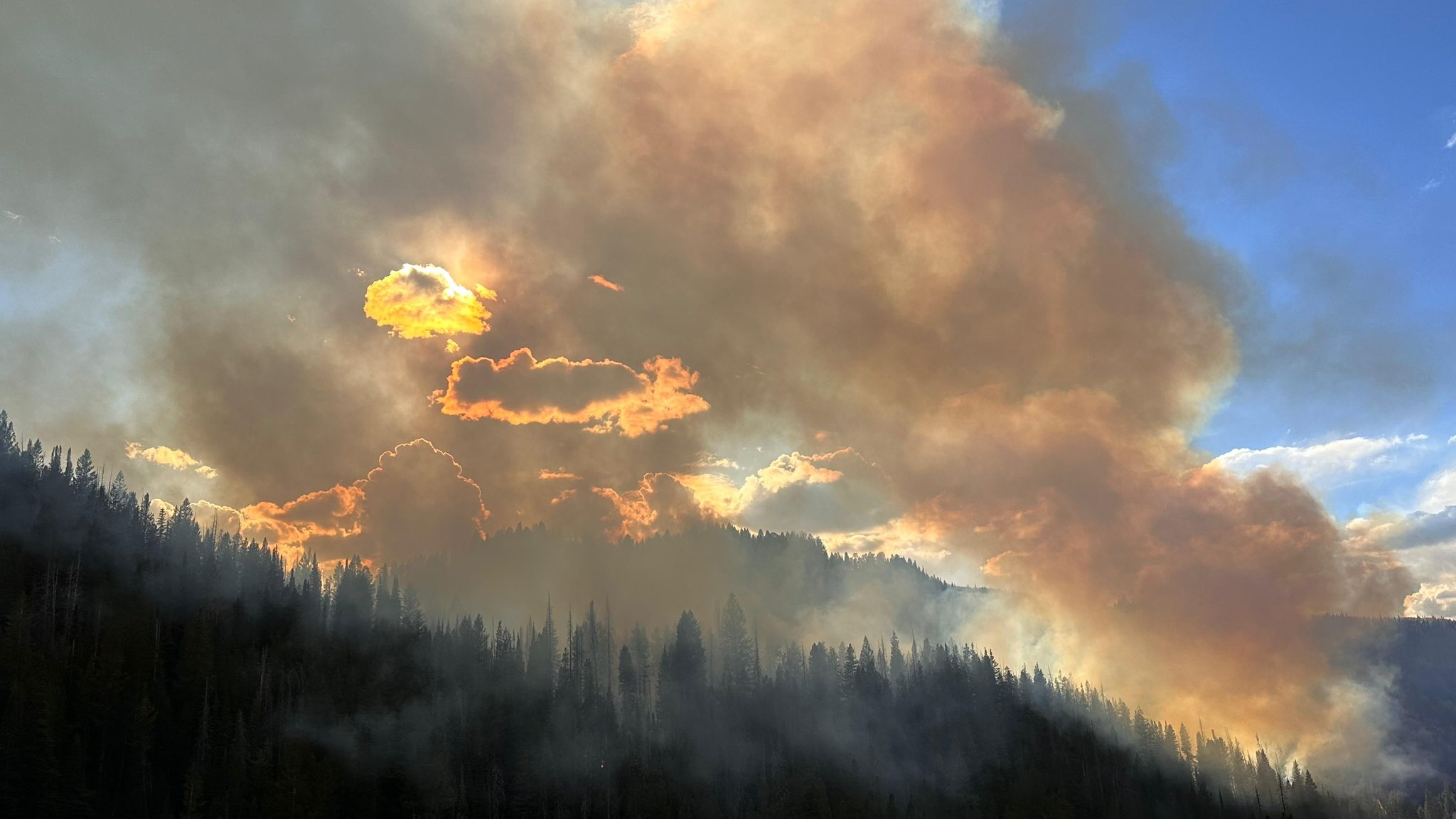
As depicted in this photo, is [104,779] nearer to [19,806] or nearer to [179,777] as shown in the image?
[179,777]

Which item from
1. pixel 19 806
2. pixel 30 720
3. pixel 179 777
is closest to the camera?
pixel 19 806

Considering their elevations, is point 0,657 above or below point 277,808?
above

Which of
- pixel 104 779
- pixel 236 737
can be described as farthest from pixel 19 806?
pixel 236 737

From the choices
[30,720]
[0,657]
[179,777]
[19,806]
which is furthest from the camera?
[179,777]

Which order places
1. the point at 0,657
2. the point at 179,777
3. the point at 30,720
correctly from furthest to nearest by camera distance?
the point at 179,777, the point at 0,657, the point at 30,720

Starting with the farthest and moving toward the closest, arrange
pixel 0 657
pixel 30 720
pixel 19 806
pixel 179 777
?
pixel 179 777, pixel 0 657, pixel 30 720, pixel 19 806

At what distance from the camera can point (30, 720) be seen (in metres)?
169

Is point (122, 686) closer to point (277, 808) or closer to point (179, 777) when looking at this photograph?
point (179, 777)

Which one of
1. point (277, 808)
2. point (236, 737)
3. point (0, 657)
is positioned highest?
point (0, 657)

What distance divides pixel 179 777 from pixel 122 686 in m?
22.2

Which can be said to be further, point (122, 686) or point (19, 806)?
point (122, 686)

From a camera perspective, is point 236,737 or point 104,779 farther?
point 236,737

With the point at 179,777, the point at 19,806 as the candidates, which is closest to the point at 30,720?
the point at 19,806

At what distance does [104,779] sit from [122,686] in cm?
2023
